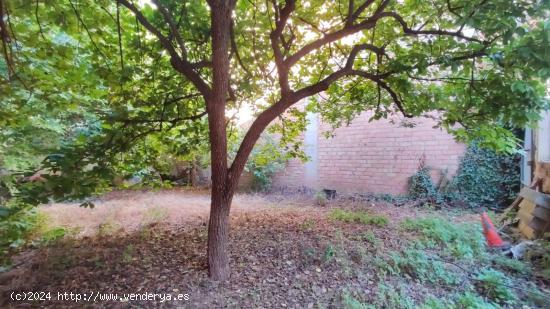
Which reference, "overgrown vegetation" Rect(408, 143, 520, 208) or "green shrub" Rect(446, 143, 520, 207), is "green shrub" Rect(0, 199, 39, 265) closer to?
"overgrown vegetation" Rect(408, 143, 520, 208)

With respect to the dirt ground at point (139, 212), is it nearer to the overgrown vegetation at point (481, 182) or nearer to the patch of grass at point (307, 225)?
the patch of grass at point (307, 225)

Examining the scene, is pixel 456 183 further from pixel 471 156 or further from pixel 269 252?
pixel 269 252

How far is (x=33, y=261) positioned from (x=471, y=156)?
7398 mm

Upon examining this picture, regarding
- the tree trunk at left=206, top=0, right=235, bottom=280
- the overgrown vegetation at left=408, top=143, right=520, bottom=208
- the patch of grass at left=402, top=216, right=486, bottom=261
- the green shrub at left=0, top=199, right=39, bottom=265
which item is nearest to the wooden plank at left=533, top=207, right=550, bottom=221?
the patch of grass at left=402, top=216, right=486, bottom=261

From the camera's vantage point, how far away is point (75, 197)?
2.53 meters

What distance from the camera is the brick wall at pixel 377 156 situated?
6480 millimetres

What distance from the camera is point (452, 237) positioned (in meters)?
3.91

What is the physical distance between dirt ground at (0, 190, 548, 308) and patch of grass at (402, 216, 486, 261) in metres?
0.30

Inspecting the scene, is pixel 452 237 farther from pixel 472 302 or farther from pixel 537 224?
pixel 472 302

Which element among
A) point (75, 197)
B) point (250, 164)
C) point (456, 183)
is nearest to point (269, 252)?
point (75, 197)

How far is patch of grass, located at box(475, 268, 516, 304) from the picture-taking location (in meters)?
2.74

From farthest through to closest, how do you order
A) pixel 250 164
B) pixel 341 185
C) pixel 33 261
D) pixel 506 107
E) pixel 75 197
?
1. pixel 250 164
2. pixel 341 185
3. pixel 33 261
4. pixel 506 107
5. pixel 75 197

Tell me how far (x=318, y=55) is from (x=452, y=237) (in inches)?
122

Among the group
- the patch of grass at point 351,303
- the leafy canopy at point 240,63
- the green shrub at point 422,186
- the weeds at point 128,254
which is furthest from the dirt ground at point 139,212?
the patch of grass at point 351,303
